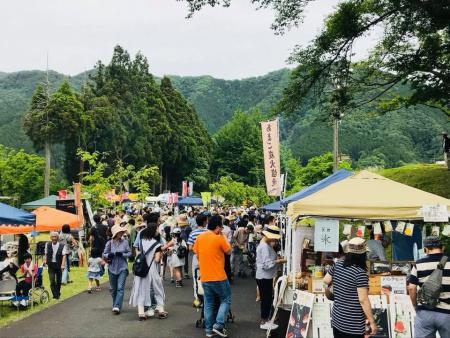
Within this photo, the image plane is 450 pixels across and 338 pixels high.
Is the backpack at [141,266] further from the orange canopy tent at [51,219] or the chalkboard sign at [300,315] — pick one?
the orange canopy tent at [51,219]

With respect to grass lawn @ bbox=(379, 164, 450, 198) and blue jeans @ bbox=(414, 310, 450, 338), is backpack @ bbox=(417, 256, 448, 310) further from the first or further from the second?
grass lawn @ bbox=(379, 164, 450, 198)

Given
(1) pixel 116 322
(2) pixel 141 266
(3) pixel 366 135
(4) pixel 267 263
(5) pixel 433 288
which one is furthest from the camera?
(3) pixel 366 135

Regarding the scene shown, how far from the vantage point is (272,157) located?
13.9 meters

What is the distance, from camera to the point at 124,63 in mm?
51938

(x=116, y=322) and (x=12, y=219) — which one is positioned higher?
(x=12, y=219)

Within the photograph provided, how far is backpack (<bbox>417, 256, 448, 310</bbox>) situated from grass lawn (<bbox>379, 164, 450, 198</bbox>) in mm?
13901

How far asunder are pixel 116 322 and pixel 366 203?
4792 millimetres

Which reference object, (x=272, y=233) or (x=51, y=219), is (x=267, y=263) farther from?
(x=51, y=219)

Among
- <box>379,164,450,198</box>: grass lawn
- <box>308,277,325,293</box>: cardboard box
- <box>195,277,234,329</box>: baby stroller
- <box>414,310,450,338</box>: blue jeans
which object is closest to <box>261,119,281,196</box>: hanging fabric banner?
<box>195,277,234,329</box>: baby stroller

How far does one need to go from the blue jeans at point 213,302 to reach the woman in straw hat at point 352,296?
2.72m

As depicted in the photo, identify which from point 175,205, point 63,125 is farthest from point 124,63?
point 175,205

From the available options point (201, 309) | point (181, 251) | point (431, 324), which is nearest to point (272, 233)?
point (201, 309)

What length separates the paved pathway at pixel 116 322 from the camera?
808cm

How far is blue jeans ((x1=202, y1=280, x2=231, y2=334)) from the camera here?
7583mm
